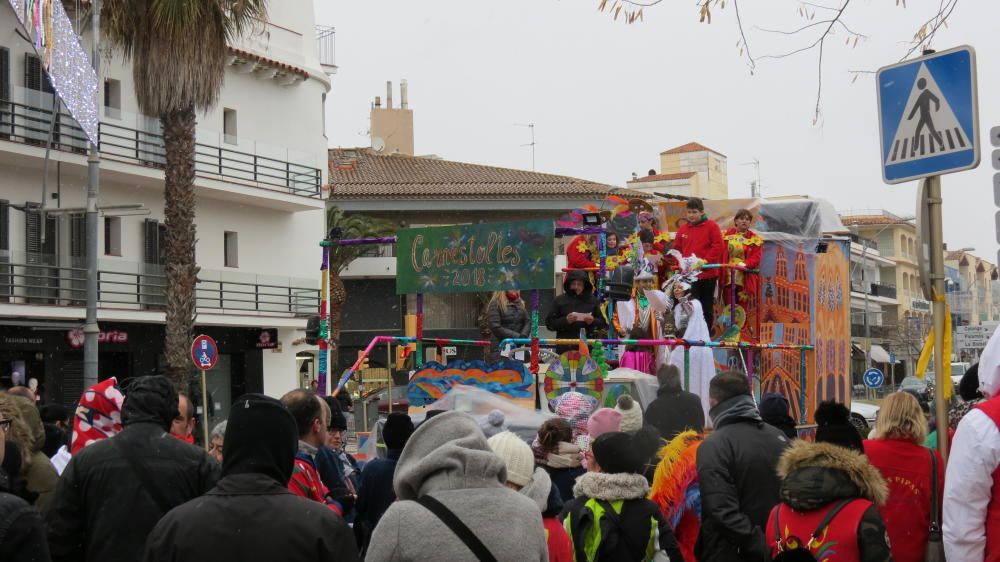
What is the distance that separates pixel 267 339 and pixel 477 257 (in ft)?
71.4

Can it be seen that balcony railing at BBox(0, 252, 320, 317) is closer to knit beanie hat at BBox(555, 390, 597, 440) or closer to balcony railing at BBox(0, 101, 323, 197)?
balcony railing at BBox(0, 101, 323, 197)

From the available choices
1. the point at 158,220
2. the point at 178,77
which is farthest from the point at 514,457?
the point at 158,220

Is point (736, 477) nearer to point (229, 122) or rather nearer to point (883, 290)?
point (229, 122)

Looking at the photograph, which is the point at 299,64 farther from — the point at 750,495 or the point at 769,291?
the point at 750,495

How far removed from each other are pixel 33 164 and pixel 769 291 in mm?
17979

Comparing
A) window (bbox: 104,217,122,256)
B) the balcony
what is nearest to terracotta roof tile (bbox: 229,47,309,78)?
window (bbox: 104,217,122,256)

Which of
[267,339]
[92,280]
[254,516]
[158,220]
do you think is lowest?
[254,516]

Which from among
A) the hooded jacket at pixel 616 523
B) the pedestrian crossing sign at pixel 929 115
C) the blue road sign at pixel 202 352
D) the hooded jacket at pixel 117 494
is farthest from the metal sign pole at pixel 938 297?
the blue road sign at pixel 202 352

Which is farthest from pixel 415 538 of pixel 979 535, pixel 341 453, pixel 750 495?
pixel 341 453

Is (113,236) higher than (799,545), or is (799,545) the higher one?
(113,236)

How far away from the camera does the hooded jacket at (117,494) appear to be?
16.9 feet

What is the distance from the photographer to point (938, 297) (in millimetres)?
5613

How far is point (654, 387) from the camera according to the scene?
39.1ft

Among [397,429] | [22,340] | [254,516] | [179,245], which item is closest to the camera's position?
[254,516]
